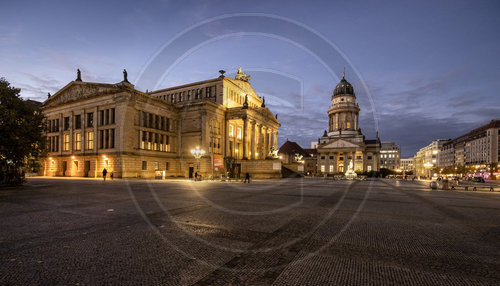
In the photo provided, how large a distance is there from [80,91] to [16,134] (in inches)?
1196

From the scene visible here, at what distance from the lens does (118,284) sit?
4.34m

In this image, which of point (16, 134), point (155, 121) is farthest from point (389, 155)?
point (16, 134)

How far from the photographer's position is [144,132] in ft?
150

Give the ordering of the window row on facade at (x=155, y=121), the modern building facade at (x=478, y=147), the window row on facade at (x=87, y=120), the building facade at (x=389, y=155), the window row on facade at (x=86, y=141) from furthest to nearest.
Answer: the building facade at (x=389, y=155) → the modern building facade at (x=478, y=147) → the window row on facade at (x=155, y=121) → the window row on facade at (x=87, y=120) → the window row on facade at (x=86, y=141)

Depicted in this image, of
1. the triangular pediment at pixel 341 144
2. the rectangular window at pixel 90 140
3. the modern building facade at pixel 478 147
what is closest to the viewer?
→ the rectangular window at pixel 90 140

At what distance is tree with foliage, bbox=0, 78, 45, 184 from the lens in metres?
20.7

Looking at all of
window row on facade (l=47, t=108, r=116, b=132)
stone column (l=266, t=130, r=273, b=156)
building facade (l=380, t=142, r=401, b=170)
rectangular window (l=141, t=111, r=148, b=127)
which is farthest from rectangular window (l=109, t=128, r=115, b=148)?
building facade (l=380, t=142, r=401, b=170)

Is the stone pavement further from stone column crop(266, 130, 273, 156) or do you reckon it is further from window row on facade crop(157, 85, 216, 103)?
stone column crop(266, 130, 273, 156)

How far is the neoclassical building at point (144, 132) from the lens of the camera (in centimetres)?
4275

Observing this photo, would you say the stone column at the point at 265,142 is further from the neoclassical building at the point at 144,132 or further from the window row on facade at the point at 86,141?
the window row on facade at the point at 86,141

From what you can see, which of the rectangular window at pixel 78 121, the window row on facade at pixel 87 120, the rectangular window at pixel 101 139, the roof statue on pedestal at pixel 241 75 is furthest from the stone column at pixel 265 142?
the rectangular window at pixel 78 121

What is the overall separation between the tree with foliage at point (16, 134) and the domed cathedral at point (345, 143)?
84.9 m

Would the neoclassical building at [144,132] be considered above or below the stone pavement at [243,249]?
above

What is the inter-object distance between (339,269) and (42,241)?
738 cm
